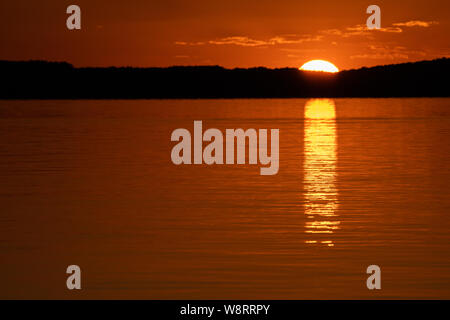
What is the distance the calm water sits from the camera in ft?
38.4

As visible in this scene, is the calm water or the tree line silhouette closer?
the calm water

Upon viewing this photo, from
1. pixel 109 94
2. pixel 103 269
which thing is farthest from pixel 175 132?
pixel 109 94

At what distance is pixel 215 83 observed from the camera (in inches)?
6550

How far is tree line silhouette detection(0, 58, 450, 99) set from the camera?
157m

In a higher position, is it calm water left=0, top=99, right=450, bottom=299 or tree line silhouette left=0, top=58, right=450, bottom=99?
tree line silhouette left=0, top=58, right=450, bottom=99

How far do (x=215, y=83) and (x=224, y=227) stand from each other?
151594 millimetres

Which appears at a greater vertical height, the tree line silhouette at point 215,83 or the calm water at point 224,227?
the tree line silhouette at point 215,83

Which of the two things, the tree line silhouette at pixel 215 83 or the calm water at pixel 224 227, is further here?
the tree line silhouette at pixel 215 83

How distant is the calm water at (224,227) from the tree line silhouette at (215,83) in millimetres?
131674

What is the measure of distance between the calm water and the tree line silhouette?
131674mm

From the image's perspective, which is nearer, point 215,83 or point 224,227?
point 224,227

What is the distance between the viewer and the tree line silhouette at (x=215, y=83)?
15662 centimetres
